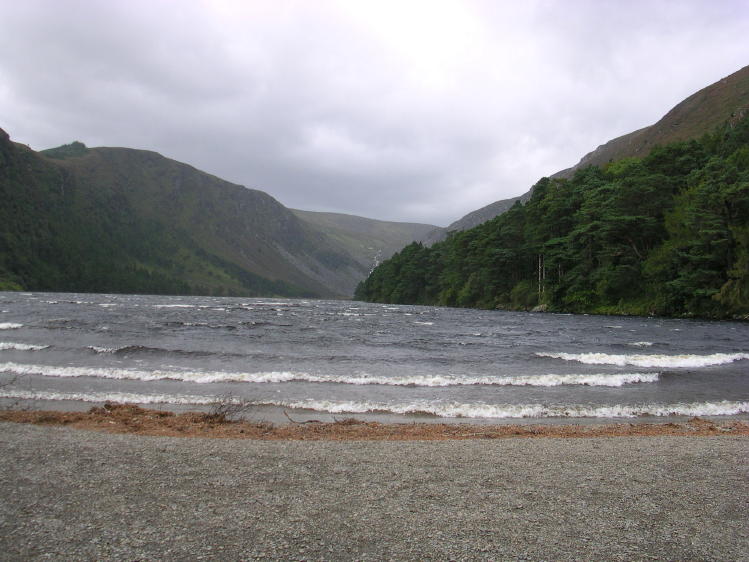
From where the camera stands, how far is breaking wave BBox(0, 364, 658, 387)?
17.8 metres

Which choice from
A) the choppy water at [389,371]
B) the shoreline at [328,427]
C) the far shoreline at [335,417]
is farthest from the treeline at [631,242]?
the shoreline at [328,427]

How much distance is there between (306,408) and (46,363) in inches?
534

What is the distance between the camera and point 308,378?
18.1 meters

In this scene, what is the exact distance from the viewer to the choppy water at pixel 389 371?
15.0 m

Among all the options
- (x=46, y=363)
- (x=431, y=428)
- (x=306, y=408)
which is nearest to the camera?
(x=431, y=428)

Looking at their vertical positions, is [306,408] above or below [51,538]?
below

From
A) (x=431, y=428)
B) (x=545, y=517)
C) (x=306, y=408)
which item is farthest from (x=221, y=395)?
(x=545, y=517)

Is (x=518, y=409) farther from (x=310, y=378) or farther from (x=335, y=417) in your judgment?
(x=310, y=378)

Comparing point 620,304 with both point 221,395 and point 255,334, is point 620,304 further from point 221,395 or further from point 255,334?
point 221,395

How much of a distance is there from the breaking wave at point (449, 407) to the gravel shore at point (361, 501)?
4.46 meters

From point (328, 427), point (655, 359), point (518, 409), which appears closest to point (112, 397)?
point (328, 427)

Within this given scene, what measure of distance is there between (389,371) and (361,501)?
1364 centimetres

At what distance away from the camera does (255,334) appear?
31.8m

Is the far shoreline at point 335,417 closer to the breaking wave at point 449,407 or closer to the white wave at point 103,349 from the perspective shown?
the breaking wave at point 449,407
